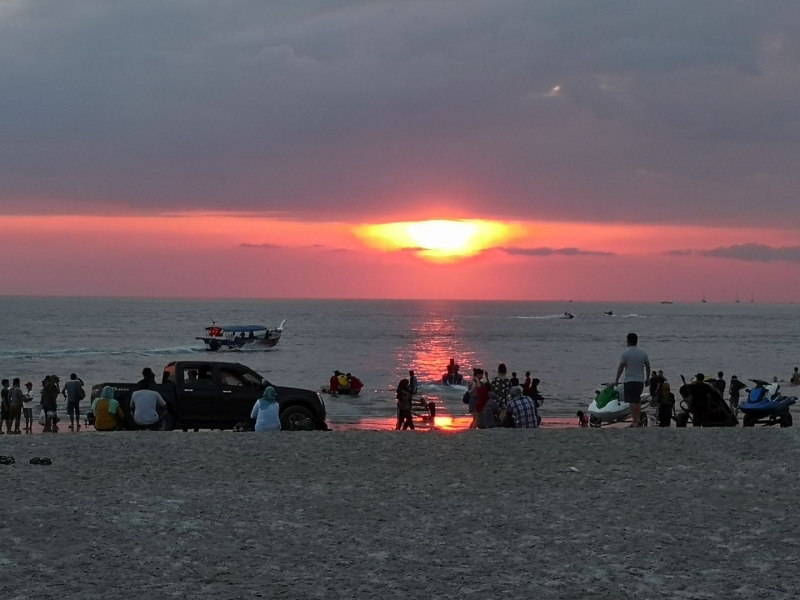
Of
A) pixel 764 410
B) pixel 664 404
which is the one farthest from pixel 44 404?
pixel 764 410

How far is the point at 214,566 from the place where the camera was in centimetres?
991

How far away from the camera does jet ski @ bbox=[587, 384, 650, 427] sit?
29.4m

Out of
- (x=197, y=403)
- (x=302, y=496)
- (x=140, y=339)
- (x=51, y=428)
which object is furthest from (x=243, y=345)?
(x=302, y=496)

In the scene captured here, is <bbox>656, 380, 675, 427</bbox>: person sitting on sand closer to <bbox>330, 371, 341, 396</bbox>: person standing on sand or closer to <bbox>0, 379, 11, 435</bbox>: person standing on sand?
<bbox>0, 379, 11, 435</bbox>: person standing on sand

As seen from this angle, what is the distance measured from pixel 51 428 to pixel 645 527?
1976 cm

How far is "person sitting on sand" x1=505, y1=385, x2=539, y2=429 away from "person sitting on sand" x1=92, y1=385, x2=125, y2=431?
7.63 m

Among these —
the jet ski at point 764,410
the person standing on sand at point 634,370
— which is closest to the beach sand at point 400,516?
the person standing on sand at point 634,370

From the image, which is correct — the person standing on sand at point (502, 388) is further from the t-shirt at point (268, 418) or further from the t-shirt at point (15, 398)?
the t-shirt at point (15, 398)

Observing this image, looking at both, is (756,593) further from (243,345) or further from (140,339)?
(140,339)

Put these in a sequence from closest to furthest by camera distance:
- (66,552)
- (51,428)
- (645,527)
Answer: (66,552) < (645,527) < (51,428)

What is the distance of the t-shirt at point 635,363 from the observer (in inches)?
746

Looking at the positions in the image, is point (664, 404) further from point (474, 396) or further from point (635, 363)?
point (635, 363)

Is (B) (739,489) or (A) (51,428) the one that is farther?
(A) (51,428)

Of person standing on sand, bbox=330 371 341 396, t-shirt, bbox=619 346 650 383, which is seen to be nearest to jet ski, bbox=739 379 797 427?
t-shirt, bbox=619 346 650 383
